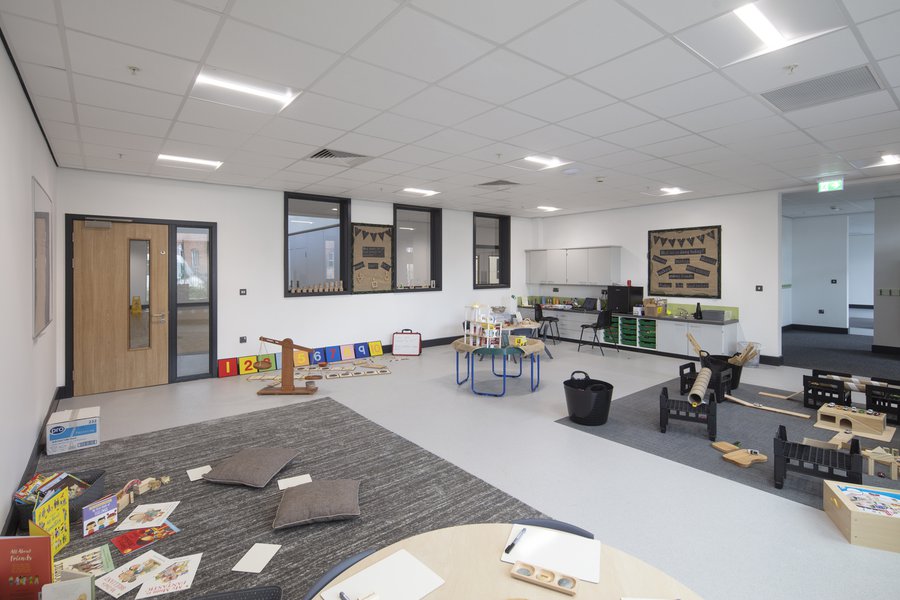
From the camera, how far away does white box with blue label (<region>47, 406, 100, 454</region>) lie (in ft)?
13.1

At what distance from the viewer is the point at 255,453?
3.75 m

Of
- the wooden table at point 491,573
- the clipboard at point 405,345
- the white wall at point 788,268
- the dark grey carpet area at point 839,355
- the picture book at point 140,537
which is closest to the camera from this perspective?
the wooden table at point 491,573

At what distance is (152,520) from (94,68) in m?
3.05

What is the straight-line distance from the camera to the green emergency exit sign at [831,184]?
6.57 meters

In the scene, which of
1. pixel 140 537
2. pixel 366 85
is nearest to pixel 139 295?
pixel 140 537

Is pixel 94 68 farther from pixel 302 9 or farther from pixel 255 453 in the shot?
pixel 255 453

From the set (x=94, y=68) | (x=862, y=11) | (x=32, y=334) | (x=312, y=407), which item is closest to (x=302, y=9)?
(x=94, y=68)

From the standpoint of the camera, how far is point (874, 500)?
9.18ft

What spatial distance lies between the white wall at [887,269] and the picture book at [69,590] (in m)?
11.6

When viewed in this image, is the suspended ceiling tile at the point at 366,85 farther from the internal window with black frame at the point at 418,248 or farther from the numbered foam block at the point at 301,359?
the internal window with black frame at the point at 418,248

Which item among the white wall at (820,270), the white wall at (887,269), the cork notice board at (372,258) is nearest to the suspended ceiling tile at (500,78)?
the cork notice board at (372,258)

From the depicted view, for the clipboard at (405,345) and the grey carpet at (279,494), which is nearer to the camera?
the grey carpet at (279,494)

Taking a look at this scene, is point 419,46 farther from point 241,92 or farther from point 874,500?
Answer: point 874,500

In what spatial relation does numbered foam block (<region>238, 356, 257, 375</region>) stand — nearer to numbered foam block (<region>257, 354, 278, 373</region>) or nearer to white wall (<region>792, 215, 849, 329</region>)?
numbered foam block (<region>257, 354, 278, 373</region>)
